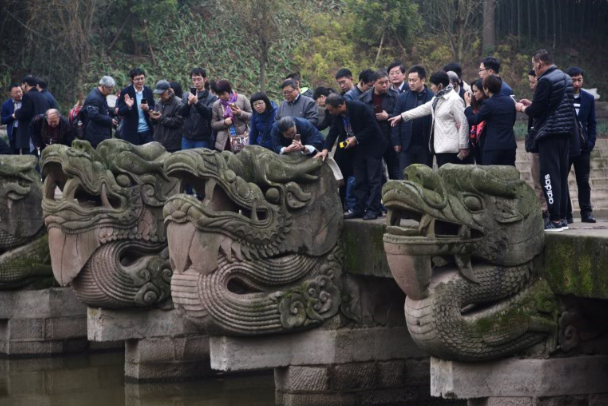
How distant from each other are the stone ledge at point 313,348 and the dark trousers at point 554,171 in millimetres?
2399

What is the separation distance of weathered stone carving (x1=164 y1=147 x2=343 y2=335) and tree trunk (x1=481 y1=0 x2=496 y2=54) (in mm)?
22190

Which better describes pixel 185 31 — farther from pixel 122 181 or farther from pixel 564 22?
pixel 122 181

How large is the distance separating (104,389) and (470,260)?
5.39 metres

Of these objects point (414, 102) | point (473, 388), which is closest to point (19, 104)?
point (414, 102)

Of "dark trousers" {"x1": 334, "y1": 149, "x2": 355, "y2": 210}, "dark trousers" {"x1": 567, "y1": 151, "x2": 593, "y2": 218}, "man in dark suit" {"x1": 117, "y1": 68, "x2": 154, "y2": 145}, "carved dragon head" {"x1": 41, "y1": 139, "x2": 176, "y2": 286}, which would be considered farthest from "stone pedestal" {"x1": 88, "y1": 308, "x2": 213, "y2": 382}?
"dark trousers" {"x1": 567, "y1": 151, "x2": 593, "y2": 218}

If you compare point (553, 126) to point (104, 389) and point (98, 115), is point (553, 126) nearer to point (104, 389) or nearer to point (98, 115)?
point (104, 389)

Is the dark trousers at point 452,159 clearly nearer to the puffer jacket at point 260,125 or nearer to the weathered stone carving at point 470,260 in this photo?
the weathered stone carving at point 470,260

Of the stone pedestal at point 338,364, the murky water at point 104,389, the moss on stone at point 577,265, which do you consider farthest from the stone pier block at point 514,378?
the murky water at point 104,389

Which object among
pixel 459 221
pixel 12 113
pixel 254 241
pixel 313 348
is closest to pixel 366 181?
pixel 254 241

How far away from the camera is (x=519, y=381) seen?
980 centimetres

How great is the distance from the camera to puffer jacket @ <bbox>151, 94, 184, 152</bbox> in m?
15.2

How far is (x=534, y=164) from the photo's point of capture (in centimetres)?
1155

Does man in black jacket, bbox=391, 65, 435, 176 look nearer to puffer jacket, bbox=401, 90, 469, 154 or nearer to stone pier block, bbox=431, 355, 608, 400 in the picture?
puffer jacket, bbox=401, 90, 469, 154

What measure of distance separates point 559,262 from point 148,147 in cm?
529
